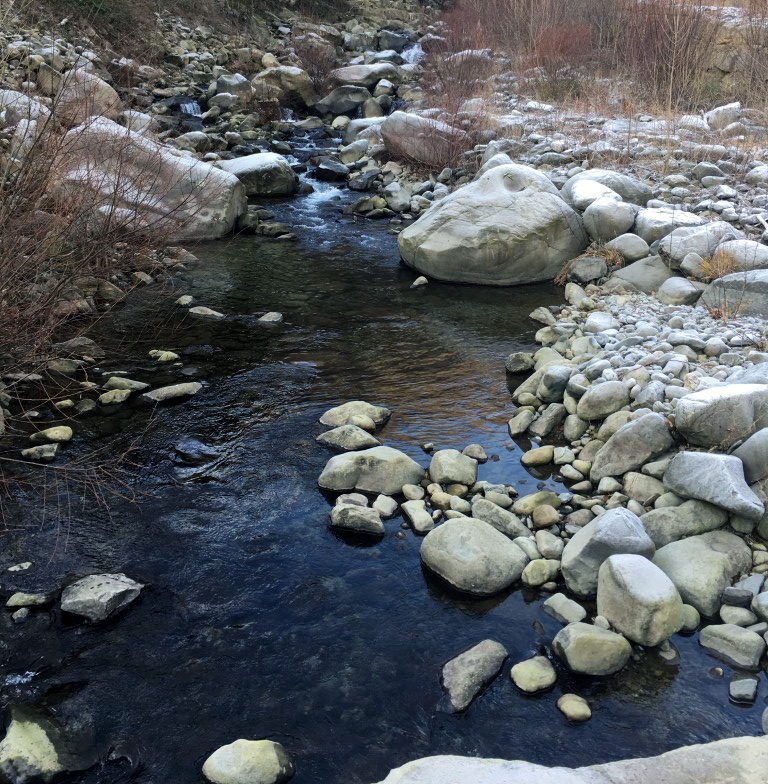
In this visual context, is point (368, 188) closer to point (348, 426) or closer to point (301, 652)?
point (348, 426)

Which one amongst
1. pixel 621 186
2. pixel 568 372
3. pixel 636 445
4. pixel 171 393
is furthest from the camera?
pixel 621 186

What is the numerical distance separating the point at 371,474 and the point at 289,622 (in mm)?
1165

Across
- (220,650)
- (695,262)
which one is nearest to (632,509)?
(220,650)

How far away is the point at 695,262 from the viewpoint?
6625 millimetres

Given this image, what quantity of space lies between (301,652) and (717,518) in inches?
84.2

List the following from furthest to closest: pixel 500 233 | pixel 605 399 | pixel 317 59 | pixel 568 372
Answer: pixel 317 59 < pixel 500 233 < pixel 568 372 < pixel 605 399

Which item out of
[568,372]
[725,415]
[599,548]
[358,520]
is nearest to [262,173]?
[568,372]

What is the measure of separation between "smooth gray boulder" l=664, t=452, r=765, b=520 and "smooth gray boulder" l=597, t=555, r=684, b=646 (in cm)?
58

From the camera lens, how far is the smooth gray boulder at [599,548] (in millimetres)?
3547

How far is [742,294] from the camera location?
5.89 meters

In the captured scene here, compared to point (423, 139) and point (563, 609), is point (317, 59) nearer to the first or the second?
point (423, 139)

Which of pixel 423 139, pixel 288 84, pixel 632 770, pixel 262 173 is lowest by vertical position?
pixel 632 770

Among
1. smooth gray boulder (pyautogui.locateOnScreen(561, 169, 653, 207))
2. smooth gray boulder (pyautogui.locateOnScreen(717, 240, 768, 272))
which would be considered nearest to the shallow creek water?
smooth gray boulder (pyautogui.locateOnScreen(717, 240, 768, 272))

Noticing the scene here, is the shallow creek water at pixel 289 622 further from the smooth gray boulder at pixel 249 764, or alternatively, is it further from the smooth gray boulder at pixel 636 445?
the smooth gray boulder at pixel 636 445
